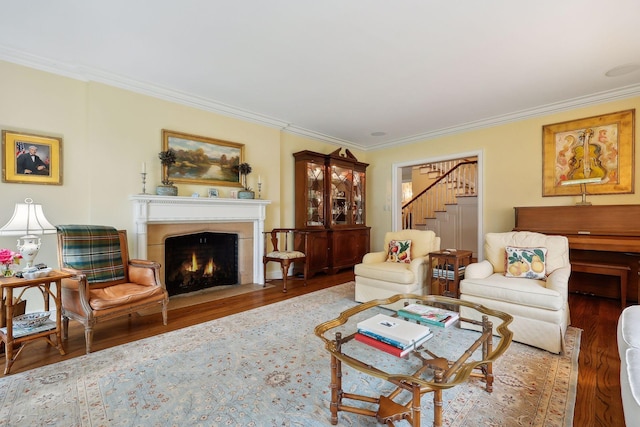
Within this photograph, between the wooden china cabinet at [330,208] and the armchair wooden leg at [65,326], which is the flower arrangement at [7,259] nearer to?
the armchair wooden leg at [65,326]

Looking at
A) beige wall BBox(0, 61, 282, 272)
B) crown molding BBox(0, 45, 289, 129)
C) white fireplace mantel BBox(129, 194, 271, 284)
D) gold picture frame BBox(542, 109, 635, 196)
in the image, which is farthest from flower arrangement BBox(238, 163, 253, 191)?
gold picture frame BBox(542, 109, 635, 196)

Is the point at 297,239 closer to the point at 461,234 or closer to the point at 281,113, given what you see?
the point at 281,113

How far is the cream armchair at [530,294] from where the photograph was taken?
2.19 meters

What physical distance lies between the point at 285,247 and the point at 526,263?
3.31m

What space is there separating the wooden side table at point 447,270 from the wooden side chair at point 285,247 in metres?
1.85

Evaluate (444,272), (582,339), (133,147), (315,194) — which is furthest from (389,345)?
(315,194)

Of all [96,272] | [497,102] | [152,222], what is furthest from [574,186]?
[96,272]

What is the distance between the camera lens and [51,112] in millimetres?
2916

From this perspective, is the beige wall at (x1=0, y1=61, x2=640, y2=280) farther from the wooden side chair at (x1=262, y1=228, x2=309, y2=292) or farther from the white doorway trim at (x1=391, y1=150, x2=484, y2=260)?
the wooden side chair at (x1=262, y1=228, x2=309, y2=292)

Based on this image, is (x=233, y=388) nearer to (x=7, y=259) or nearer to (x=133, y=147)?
(x=7, y=259)

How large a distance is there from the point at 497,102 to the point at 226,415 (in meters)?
4.50

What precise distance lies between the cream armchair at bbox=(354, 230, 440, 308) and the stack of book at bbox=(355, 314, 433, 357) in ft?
4.85

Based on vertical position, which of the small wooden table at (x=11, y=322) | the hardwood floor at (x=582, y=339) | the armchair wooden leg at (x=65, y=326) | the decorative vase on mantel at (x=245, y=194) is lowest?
the hardwood floor at (x=582, y=339)

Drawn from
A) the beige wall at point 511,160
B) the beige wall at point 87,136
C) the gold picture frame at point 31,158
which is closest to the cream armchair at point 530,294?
the beige wall at point 511,160
